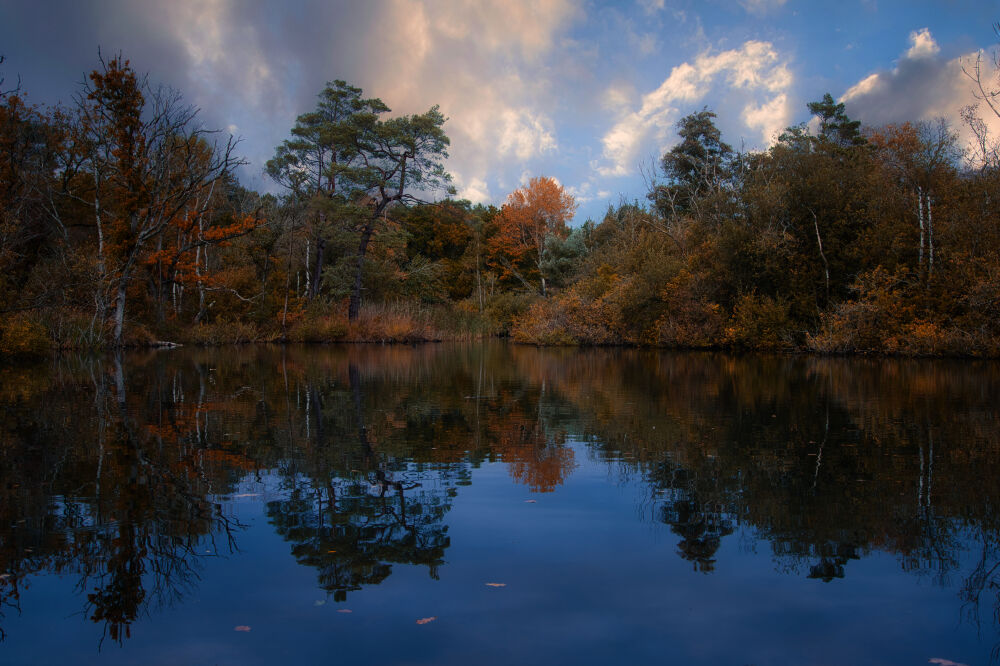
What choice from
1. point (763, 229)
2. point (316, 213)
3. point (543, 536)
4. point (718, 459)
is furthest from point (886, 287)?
point (316, 213)

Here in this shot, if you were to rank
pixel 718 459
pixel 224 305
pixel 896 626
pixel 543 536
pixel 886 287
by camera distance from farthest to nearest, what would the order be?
pixel 224 305 → pixel 886 287 → pixel 718 459 → pixel 543 536 → pixel 896 626

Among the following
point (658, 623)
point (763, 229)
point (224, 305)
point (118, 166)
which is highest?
point (118, 166)

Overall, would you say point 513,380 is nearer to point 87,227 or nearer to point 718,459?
point 718,459

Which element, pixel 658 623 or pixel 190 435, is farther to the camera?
pixel 190 435

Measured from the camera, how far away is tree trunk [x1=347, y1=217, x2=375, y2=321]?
1442 inches

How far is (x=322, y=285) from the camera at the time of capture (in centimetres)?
3784

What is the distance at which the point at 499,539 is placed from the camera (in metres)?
4.22

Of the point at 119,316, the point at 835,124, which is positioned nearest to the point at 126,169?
the point at 119,316

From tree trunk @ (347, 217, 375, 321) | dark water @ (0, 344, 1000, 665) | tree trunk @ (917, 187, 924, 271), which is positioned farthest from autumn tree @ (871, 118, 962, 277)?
tree trunk @ (347, 217, 375, 321)

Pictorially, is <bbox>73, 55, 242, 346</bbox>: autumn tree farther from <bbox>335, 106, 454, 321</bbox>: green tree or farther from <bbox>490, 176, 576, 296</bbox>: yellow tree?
<bbox>490, 176, 576, 296</bbox>: yellow tree

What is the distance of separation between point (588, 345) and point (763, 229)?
11.2m

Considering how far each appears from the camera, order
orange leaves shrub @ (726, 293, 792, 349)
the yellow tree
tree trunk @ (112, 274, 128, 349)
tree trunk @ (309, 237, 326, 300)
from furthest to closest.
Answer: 1. the yellow tree
2. tree trunk @ (309, 237, 326, 300)
3. orange leaves shrub @ (726, 293, 792, 349)
4. tree trunk @ (112, 274, 128, 349)

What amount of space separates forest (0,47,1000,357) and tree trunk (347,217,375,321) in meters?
0.17

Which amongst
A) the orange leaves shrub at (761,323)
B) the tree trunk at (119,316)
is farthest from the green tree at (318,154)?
the orange leaves shrub at (761,323)
